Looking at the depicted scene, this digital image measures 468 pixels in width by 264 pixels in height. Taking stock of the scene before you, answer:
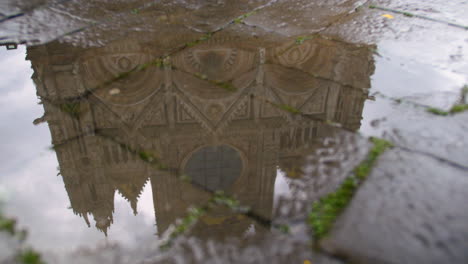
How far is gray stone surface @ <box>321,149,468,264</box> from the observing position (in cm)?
188

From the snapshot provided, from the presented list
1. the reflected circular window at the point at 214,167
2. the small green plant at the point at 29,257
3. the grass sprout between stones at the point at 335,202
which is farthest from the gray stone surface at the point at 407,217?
the small green plant at the point at 29,257

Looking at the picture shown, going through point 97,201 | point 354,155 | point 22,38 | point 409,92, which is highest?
point 22,38

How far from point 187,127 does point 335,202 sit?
4.13 ft

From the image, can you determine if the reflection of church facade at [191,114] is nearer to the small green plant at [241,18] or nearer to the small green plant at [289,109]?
the small green plant at [289,109]

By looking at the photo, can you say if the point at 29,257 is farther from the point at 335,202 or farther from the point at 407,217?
the point at 407,217

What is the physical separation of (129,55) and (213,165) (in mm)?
1964

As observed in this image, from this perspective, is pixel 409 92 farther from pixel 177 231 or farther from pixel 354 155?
pixel 177 231

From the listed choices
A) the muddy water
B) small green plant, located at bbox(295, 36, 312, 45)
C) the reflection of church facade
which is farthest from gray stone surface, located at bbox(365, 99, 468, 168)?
small green plant, located at bbox(295, 36, 312, 45)

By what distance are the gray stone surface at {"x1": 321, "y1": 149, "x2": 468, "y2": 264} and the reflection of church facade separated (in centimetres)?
48

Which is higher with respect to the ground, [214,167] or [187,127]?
[187,127]

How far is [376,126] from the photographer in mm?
2939

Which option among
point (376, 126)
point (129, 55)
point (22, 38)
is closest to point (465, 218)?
point (376, 126)

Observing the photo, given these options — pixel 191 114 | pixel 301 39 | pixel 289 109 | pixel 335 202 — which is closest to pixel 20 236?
pixel 191 114

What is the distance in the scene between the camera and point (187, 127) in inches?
113
